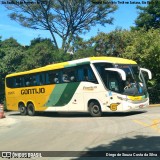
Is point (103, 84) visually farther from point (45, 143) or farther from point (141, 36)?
point (141, 36)

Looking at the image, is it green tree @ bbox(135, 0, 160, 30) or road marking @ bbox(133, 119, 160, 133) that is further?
green tree @ bbox(135, 0, 160, 30)

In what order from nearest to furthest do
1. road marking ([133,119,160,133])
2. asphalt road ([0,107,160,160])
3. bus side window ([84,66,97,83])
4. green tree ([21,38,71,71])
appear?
1. asphalt road ([0,107,160,160])
2. road marking ([133,119,160,133])
3. bus side window ([84,66,97,83])
4. green tree ([21,38,71,71])

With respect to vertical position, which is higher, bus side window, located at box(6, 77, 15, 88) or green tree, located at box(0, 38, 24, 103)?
green tree, located at box(0, 38, 24, 103)

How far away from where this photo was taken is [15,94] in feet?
92.9

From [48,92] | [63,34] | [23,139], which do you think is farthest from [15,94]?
[63,34]

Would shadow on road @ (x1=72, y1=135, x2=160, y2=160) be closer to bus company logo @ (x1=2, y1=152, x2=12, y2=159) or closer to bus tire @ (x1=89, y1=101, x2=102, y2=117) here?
bus company logo @ (x1=2, y1=152, x2=12, y2=159)

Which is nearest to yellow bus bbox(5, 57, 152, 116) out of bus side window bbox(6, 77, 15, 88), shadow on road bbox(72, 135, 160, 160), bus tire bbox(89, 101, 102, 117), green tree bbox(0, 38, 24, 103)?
bus tire bbox(89, 101, 102, 117)

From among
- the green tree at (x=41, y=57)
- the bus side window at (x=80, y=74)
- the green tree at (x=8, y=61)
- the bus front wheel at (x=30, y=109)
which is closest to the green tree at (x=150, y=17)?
the green tree at (x=41, y=57)

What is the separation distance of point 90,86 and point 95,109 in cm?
129

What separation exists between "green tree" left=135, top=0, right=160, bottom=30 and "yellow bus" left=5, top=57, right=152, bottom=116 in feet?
64.2

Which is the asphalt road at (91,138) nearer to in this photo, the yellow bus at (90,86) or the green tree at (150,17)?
the yellow bus at (90,86)

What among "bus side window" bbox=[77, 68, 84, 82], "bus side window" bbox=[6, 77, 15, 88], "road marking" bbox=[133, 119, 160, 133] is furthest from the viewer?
"bus side window" bbox=[6, 77, 15, 88]

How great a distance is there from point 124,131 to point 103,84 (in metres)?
6.80

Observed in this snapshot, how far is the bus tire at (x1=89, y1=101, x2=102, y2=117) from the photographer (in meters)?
21.3
